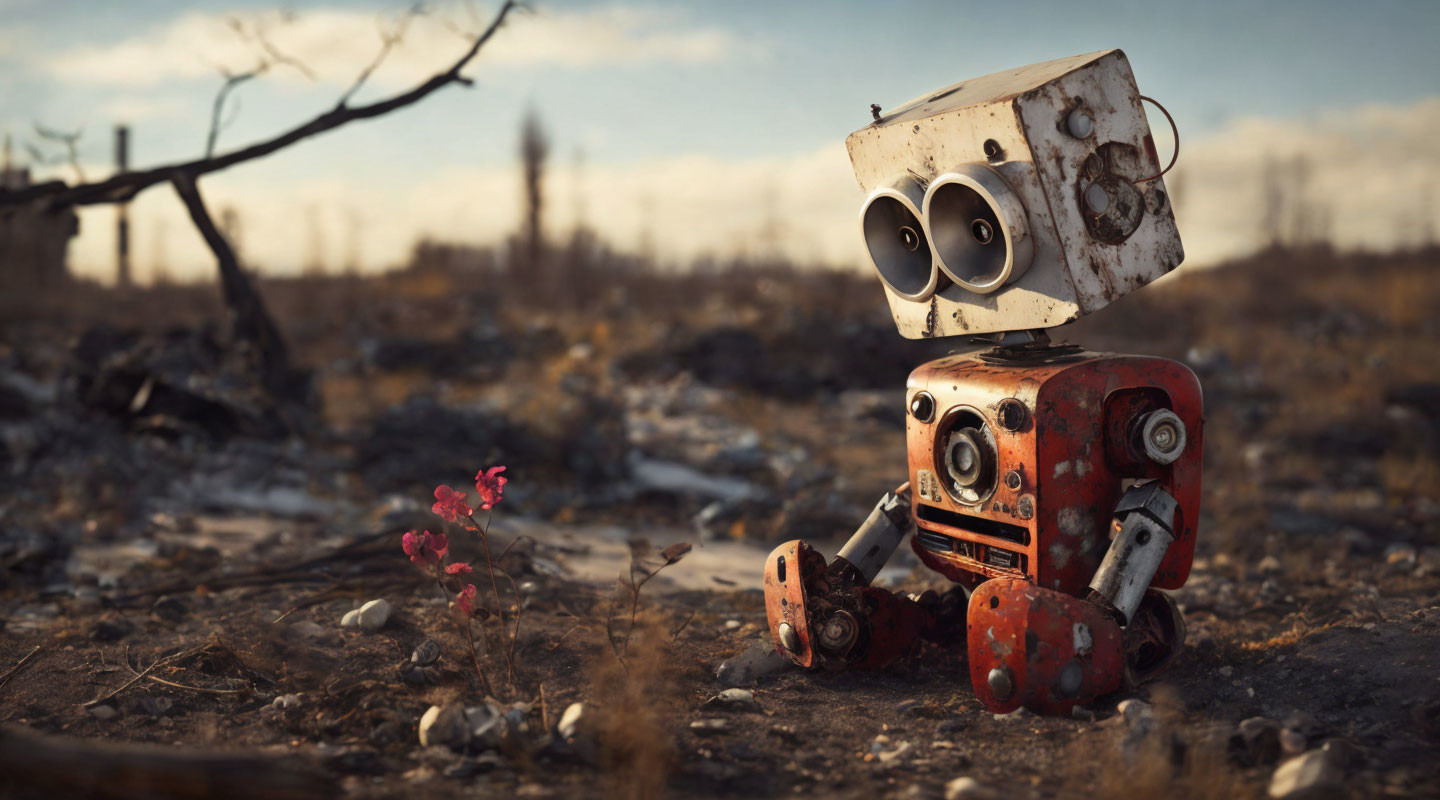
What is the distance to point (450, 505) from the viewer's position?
8.83 ft

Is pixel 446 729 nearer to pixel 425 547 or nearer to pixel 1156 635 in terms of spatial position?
pixel 425 547

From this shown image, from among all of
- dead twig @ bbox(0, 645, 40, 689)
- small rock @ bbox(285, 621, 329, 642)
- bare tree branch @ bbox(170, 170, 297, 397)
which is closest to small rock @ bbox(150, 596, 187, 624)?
dead twig @ bbox(0, 645, 40, 689)

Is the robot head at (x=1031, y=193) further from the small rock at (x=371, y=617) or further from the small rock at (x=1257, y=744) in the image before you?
the small rock at (x=371, y=617)

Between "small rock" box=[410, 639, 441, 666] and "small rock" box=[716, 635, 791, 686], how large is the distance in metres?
0.85

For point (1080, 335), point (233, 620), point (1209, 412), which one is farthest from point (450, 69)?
point (1080, 335)

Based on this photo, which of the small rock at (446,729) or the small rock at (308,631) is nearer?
the small rock at (446,729)

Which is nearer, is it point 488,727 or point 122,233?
point 488,727

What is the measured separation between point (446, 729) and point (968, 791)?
1205 millimetres

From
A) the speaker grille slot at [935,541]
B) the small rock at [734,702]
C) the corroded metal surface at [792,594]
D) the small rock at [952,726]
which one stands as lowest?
the small rock at [952,726]

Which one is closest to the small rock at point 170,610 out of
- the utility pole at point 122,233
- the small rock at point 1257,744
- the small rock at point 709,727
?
the small rock at point 709,727

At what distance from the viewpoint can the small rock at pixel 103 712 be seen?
2668mm

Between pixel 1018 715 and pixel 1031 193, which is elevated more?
pixel 1031 193

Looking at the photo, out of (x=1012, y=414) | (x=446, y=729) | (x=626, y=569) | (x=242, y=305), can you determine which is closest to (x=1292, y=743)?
(x=1012, y=414)

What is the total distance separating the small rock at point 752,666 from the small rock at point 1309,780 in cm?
138
